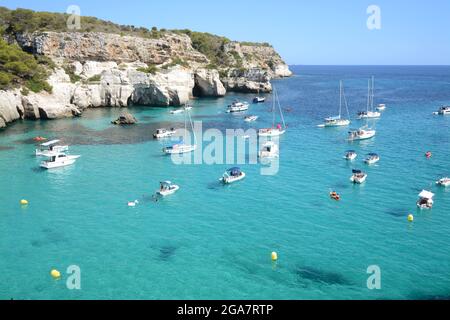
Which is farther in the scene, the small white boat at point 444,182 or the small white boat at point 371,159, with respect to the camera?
the small white boat at point 371,159

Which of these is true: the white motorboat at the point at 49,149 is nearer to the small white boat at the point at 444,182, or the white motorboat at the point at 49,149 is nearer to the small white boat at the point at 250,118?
the small white boat at the point at 250,118

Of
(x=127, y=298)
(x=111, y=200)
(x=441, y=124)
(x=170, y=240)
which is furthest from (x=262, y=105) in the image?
(x=127, y=298)

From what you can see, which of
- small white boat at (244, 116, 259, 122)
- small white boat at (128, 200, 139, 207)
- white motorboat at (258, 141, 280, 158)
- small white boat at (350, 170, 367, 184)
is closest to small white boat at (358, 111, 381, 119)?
small white boat at (244, 116, 259, 122)

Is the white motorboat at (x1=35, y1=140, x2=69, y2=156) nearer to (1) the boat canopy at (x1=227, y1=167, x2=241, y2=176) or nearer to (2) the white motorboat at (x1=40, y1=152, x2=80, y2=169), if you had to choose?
(2) the white motorboat at (x1=40, y1=152, x2=80, y2=169)

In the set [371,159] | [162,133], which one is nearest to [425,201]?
[371,159]

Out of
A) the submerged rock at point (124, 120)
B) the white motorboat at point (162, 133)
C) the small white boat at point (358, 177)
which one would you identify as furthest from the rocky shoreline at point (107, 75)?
the small white boat at point (358, 177)

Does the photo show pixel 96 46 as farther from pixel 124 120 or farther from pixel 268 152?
pixel 268 152

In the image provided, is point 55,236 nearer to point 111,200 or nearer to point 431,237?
point 111,200
